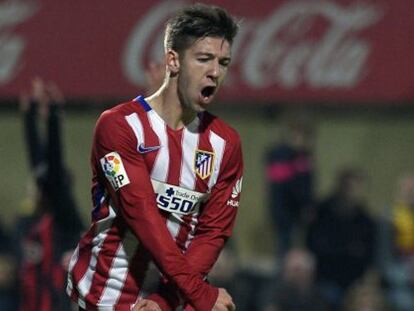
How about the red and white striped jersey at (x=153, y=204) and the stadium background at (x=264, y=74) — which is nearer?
the red and white striped jersey at (x=153, y=204)

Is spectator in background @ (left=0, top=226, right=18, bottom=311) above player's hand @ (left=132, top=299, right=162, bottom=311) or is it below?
below

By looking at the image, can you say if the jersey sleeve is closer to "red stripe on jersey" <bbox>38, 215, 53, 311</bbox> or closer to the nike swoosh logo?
the nike swoosh logo

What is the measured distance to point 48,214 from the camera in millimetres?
7043

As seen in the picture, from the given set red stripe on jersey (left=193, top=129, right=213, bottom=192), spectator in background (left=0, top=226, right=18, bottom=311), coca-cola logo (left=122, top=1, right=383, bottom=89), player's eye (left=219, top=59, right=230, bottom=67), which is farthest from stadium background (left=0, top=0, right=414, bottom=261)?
player's eye (left=219, top=59, right=230, bottom=67)

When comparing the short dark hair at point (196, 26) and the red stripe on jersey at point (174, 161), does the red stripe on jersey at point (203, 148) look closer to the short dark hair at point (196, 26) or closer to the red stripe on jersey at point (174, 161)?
the red stripe on jersey at point (174, 161)

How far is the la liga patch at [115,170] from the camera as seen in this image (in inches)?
183

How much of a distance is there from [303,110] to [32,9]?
2.56m

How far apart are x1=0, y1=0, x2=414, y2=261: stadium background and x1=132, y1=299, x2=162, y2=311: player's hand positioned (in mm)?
6313

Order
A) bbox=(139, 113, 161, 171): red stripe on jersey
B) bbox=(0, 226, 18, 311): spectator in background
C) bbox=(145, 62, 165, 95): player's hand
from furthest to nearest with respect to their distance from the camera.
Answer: bbox=(0, 226, 18, 311): spectator in background
bbox=(145, 62, 165, 95): player's hand
bbox=(139, 113, 161, 171): red stripe on jersey

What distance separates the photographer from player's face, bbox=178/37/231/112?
461cm

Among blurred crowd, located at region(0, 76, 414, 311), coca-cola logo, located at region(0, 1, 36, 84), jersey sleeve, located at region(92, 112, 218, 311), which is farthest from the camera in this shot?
coca-cola logo, located at region(0, 1, 36, 84)

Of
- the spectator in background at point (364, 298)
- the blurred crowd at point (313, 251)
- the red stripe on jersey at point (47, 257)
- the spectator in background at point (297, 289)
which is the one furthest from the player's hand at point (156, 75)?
the spectator in background at point (364, 298)

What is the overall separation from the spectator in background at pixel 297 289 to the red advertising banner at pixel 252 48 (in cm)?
183

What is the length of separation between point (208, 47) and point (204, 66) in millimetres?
68
